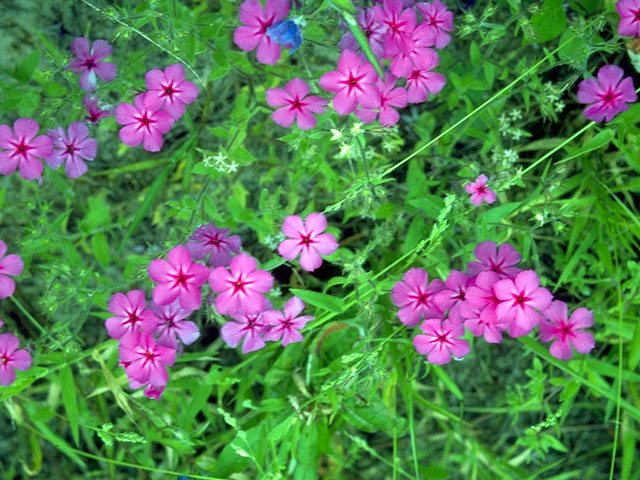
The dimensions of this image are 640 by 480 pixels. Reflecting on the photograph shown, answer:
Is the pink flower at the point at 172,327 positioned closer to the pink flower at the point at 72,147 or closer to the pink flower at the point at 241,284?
the pink flower at the point at 241,284

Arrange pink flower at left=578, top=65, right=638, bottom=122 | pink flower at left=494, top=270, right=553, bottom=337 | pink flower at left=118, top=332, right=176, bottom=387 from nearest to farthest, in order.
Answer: pink flower at left=494, top=270, right=553, bottom=337 < pink flower at left=118, top=332, right=176, bottom=387 < pink flower at left=578, top=65, right=638, bottom=122

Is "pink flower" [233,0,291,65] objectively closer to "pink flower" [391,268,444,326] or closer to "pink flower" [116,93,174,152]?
"pink flower" [116,93,174,152]

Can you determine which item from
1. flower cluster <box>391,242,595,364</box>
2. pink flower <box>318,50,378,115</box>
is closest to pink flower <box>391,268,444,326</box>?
flower cluster <box>391,242,595,364</box>

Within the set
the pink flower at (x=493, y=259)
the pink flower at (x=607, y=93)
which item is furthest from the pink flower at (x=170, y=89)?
the pink flower at (x=607, y=93)

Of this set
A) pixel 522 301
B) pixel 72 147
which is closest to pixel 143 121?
pixel 72 147

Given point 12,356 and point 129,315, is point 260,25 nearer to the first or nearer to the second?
point 129,315

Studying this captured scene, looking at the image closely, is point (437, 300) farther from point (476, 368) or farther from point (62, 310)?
point (62, 310)

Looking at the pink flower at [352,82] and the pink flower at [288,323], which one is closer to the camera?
the pink flower at [352,82]
